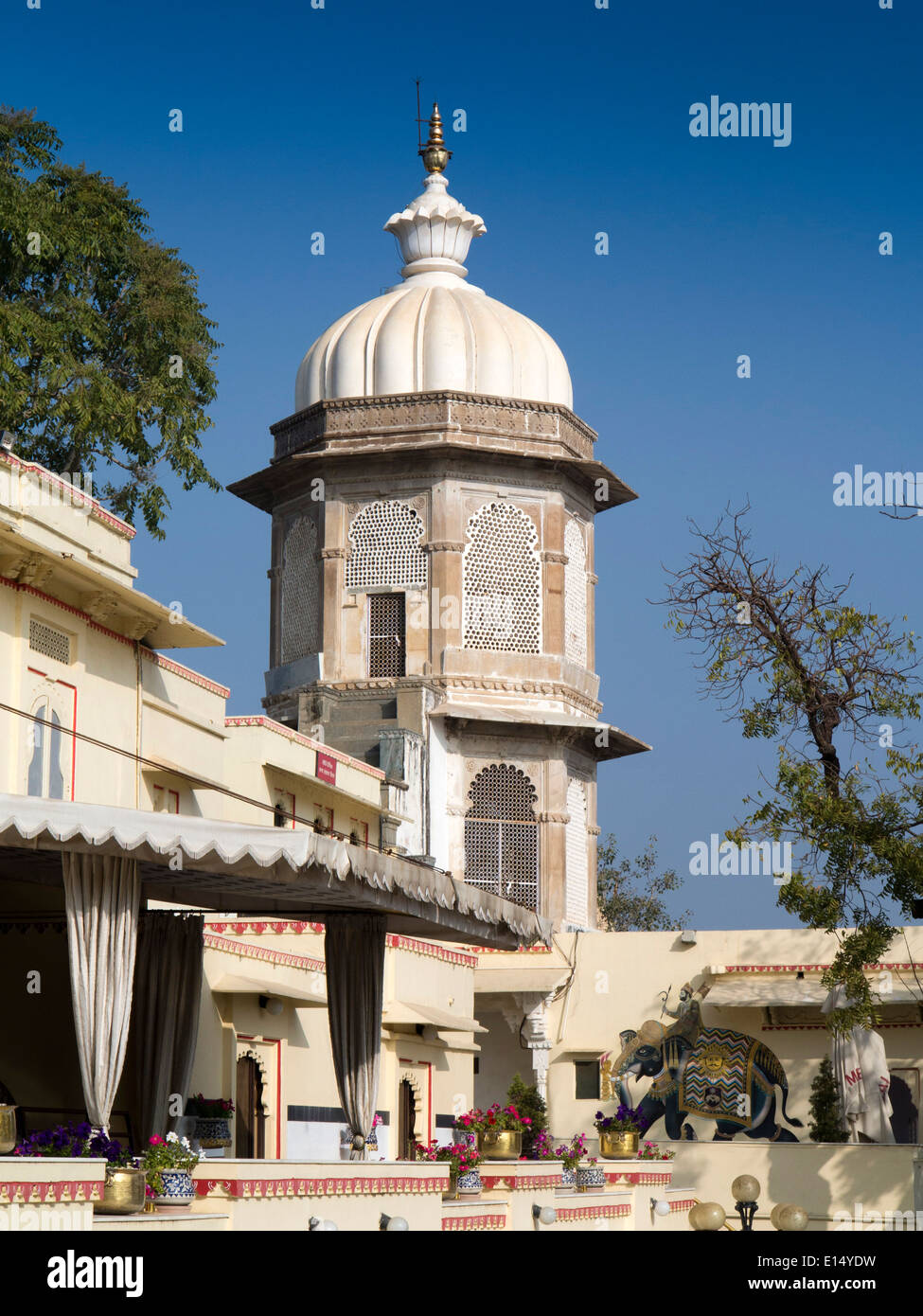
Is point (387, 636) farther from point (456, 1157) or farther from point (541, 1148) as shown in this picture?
point (456, 1157)

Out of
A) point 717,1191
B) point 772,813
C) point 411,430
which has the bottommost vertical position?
point 717,1191

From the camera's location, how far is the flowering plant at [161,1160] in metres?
12.6

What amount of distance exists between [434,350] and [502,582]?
4.83 metres

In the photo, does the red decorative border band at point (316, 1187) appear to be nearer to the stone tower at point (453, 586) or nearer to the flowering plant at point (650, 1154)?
the flowering plant at point (650, 1154)

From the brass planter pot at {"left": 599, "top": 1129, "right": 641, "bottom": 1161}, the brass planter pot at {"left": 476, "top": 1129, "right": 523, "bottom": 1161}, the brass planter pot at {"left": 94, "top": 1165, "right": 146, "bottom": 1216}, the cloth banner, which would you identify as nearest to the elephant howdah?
the cloth banner

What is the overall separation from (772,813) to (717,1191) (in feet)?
17.6

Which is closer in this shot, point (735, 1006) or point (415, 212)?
point (735, 1006)

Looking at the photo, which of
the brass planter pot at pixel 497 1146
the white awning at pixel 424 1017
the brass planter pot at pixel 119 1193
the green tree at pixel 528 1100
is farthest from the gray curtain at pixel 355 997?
the green tree at pixel 528 1100

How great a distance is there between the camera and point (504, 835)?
36.8 meters

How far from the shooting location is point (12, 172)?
2864 cm

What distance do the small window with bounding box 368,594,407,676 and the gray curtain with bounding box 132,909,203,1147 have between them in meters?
20.3

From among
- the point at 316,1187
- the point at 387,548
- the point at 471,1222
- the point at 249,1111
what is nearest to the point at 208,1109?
the point at 249,1111
